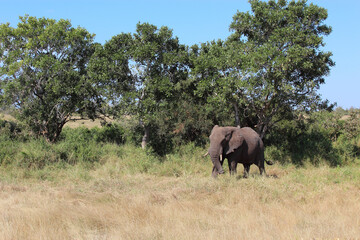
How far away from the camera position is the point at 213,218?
687 cm

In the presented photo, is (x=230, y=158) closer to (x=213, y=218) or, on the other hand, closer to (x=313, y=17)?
(x=213, y=218)

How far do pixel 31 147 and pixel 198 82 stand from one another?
7.84 meters

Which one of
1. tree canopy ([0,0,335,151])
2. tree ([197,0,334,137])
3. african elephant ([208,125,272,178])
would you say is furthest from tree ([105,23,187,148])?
african elephant ([208,125,272,178])

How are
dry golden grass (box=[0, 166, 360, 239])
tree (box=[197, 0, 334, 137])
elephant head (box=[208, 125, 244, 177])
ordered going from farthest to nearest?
tree (box=[197, 0, 334, 137]) < elephant head (box=[208, 125, 244, 177]) < dry golden grass (box=[0, 166, 360, 239])

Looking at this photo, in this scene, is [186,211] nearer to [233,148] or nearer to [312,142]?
[233,148]

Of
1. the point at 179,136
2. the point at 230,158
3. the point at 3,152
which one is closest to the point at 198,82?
the point at 179,136

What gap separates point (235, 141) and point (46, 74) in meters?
9.87

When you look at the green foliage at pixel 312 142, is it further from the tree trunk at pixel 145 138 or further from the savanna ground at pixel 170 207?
the tree trunk at pixel 145 138

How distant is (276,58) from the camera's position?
13.5m

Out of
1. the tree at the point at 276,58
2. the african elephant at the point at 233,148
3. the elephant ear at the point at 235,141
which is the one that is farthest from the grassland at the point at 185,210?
the tree at the point at 276,58

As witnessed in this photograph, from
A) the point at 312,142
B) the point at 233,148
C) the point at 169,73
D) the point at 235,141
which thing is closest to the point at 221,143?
the point at 233,148

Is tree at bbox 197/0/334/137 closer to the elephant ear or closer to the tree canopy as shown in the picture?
the tree canopy

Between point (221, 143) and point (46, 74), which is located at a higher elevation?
point (46, 74)

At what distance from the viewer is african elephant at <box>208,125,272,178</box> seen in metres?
10.9
